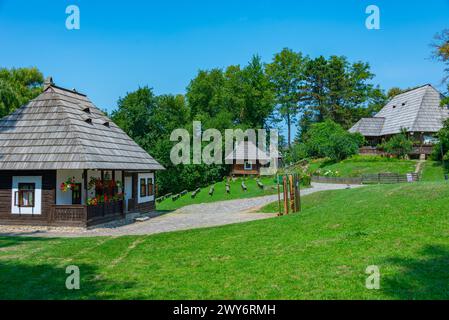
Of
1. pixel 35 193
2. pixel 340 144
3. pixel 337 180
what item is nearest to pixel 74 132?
pixel 35 193

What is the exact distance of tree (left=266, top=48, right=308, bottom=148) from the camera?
63.3 metres

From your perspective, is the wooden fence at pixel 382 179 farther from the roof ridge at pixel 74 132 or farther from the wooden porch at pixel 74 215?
the roof ridge at pixel 74 132

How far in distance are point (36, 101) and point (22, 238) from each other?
9.60 metres

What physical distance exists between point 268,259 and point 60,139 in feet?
46.4

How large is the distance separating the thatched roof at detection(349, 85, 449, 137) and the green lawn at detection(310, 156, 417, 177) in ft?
19.3

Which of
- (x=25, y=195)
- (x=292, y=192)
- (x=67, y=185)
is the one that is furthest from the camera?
(x=25, y=195)

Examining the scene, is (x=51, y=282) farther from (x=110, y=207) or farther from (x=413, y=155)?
(x=413, y=155)

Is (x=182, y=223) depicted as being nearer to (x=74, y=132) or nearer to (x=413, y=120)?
(x=74, y=132)

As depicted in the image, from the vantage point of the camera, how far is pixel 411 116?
41656mm

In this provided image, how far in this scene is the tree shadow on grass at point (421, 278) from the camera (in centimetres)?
603

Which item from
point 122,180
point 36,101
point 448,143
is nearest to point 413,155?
point 448,143
